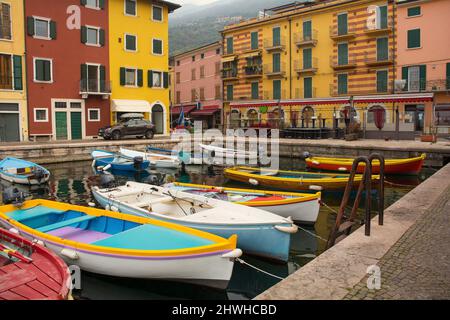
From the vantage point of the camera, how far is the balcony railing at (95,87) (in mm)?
32750

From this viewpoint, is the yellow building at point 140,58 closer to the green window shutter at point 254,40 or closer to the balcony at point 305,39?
the green window shutter at point 254,40

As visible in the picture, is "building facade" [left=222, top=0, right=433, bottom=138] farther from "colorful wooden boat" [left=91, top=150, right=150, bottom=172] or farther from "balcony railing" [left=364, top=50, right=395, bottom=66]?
"colorful wooden boat" [left=91, top=150, right=150, bottom=172]

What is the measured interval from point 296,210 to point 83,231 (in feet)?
16.6

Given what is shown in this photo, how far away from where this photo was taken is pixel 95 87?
33.3 metres

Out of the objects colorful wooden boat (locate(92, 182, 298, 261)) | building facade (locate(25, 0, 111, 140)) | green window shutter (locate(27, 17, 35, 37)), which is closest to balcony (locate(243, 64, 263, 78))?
building facade (locate(25, 0, 111, 140))

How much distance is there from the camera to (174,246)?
6.46 metres

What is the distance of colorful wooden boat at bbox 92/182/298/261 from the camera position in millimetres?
7777

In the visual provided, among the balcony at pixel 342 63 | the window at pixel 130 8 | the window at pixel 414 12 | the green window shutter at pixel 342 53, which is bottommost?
the balcony at pixel 342 63

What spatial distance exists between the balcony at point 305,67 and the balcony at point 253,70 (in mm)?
4390

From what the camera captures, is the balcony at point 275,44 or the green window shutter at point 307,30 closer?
the green window shutter at point 307,30

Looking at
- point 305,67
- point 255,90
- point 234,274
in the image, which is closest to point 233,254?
point 234,274

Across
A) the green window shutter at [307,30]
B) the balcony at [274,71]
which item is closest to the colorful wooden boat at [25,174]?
the balcony at [274,71]

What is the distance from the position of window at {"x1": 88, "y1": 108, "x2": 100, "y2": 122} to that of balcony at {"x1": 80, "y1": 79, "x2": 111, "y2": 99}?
4.18 ft

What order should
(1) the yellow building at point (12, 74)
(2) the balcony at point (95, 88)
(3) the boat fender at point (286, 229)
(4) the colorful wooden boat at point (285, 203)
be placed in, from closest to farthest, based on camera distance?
(3) the boat fender at point (286, 229) → (4) the colorful wooden boat at point (285, 203) → (1) the yellow building at point (12, 74) → (2) the balcony at point (95, 88)
